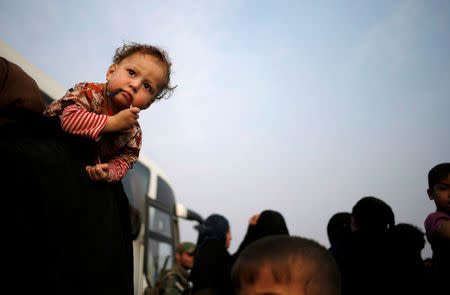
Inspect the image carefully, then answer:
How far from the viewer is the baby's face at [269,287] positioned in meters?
1.13

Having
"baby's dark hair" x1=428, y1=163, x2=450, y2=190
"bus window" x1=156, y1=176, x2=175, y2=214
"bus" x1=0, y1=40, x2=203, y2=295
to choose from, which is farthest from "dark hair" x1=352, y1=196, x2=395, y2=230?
"bus window" x1=156, y1=176, x2=175, y2=214

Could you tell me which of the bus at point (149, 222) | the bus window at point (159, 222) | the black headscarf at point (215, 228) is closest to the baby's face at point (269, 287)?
the bus at point (149, 222)

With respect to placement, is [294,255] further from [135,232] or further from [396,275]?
[135,232]

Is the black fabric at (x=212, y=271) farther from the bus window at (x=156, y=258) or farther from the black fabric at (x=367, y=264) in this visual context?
the bus window at (x=156, y=258)

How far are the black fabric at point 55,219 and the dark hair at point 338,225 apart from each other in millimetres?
2682

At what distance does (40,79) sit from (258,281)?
263 centimetres

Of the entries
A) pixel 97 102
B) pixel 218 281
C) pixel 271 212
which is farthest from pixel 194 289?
pixel 97 102

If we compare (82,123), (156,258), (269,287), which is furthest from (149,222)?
(82,123)

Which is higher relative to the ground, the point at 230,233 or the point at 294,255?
the point at 294,255

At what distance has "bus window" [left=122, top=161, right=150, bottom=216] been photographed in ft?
14.3

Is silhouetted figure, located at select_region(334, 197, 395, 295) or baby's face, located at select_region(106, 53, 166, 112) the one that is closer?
baby's face, located at select_region(106, 53, 166, 112)

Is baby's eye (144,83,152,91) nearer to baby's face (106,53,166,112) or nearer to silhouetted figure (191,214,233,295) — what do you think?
baby's face (106,53,166,112)

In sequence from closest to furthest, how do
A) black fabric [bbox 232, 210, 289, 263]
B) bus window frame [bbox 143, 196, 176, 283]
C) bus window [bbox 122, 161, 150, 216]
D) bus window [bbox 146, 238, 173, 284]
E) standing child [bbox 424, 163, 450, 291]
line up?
standing child [bbox 424, 163, 450, 291] < black fabric [bbox 232, 210, 289, 263] < bus window [bbox 122, 161, 150, 216] < bus window frame [bbox 143, 196, 176, 283] < bus window [bbox 146, 238, 173, 284]

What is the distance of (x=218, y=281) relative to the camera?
127 inches
